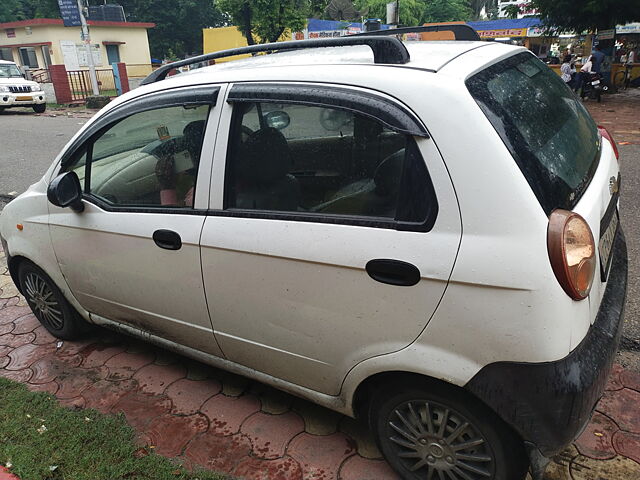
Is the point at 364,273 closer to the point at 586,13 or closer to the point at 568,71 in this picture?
the point at 568,71

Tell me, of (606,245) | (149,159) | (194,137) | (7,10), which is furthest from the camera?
(7,10)

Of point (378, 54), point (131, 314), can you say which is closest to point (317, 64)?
point (378, 54)

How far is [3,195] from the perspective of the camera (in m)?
6.75

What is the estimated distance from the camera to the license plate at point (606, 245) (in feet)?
5.96

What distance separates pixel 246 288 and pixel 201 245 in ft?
0.92

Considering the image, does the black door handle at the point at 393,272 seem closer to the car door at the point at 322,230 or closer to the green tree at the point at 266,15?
the car door at the point at 322,230

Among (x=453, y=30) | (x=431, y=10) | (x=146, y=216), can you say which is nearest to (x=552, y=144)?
(x=453, y=30)

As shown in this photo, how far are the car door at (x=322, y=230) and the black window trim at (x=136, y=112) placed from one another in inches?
5.5

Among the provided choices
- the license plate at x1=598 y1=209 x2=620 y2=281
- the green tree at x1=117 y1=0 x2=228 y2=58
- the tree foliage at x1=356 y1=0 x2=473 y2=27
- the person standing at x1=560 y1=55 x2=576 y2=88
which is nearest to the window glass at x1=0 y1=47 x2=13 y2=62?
the green tree at x1=117 y1=0 x2=228 y2=58

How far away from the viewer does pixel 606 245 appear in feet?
6.33

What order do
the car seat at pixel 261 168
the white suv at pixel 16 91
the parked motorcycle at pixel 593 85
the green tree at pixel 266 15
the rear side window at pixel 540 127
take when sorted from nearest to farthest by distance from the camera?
the rear side window at pixel 540 127, the car seat at pixel 261 168, the parked motorcycle at pixel 593 85, the white suv at pixel 16 91, the green tree at pixel 266 15

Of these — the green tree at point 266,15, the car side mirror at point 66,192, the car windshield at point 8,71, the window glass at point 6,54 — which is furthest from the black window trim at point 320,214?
the window glass at point 6,54

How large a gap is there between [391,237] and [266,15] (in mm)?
20026

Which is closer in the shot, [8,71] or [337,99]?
[337,99]
